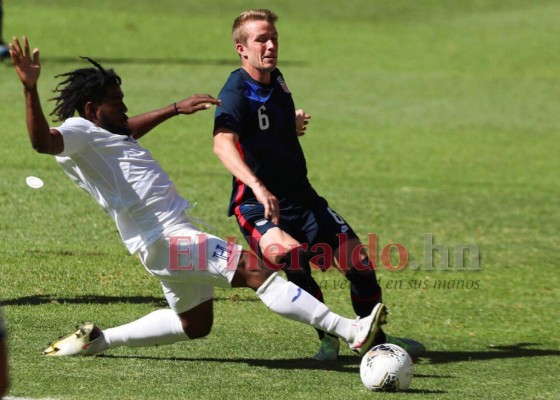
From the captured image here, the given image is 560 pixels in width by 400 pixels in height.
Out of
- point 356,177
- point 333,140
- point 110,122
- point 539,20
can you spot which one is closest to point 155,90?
point 333,140

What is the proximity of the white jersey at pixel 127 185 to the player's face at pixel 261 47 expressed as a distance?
1330 mm

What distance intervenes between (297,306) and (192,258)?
737 millimetres

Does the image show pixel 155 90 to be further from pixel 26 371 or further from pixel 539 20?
pixel 539 20

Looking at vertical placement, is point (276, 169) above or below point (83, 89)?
below

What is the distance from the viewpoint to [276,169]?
8.28 metres

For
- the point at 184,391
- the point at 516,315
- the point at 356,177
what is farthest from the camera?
the point at 356,177

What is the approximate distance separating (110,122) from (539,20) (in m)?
31.9

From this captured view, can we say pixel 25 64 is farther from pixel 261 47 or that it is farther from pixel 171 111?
pixel 261 47

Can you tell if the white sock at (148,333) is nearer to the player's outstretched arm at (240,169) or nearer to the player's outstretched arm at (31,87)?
the player's outstretched arm at (240,169)

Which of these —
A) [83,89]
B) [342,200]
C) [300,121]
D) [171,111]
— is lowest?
[342,200]

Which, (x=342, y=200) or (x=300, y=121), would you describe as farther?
(x=342, y=200)

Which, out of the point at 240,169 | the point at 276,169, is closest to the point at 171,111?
the point at 240,169

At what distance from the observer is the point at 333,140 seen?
2016 cm

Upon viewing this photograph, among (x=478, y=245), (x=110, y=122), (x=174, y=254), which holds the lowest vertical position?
(x=478, y=245)
